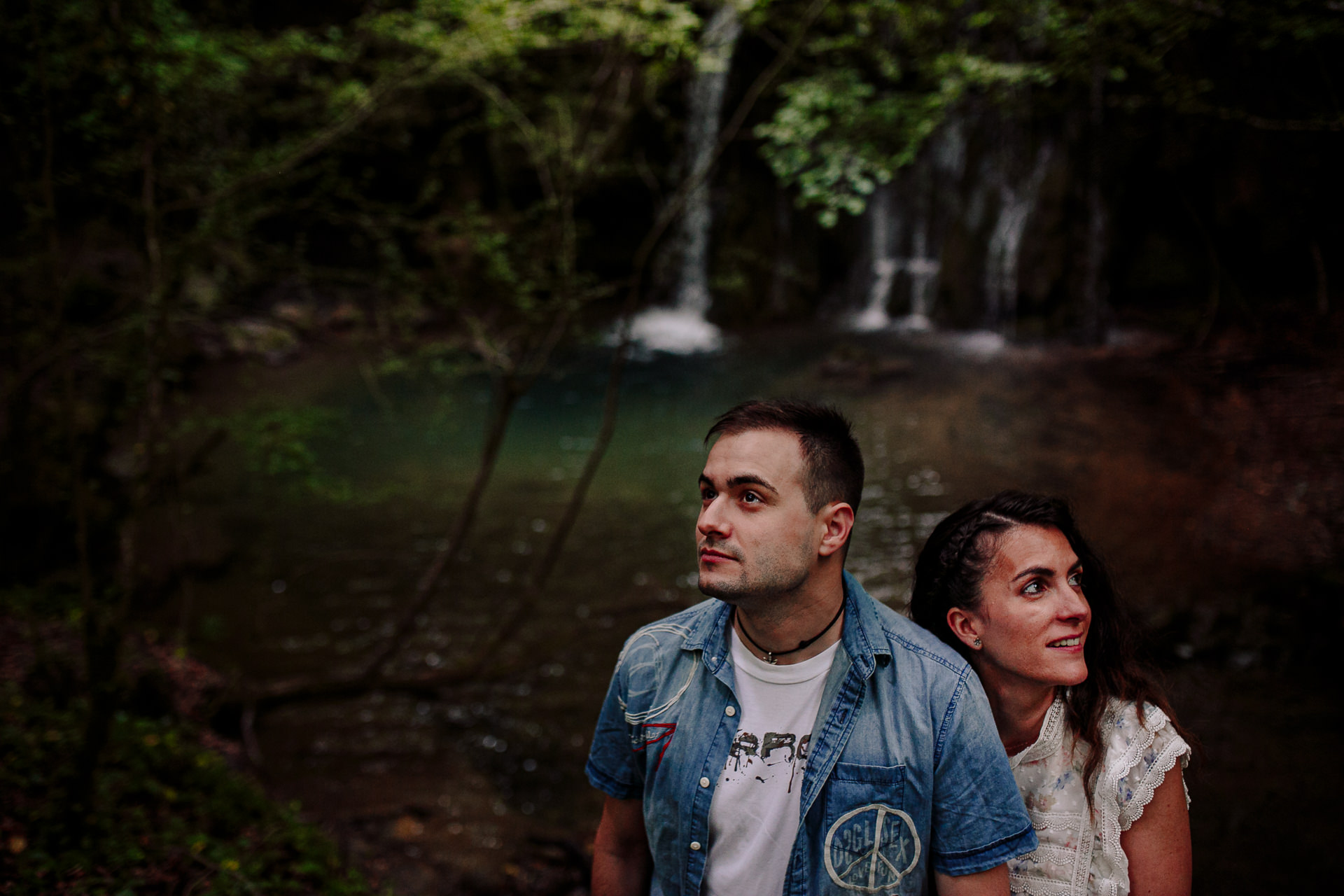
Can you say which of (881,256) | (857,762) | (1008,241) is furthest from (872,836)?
(881,256)

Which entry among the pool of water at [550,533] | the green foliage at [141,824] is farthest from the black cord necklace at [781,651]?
the green foliage at [141,824]

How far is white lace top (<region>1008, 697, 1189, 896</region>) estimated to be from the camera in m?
1.63

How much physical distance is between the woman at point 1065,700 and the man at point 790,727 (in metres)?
0.23

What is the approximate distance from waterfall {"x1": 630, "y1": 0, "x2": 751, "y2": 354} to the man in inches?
486

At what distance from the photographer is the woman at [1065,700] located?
163 cm

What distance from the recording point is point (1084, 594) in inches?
76.2

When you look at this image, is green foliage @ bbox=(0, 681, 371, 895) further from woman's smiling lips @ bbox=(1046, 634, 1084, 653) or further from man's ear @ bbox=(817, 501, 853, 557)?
woman's smiling lips @ bbox=(1046, 634, 1084, 653)

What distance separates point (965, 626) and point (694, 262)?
15496mm

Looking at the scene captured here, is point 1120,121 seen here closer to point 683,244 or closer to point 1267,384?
point 1267,384

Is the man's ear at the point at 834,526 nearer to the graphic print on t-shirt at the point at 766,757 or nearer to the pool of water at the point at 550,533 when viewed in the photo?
the graphic print on t-shirt at the point at 766,757

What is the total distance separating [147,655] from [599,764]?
531 cm

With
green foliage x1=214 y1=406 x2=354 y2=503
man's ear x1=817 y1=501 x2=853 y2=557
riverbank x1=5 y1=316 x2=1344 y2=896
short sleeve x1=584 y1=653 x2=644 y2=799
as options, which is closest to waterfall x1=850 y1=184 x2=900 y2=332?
riverbank x1=5 y1=316 x2=1344 y2=896

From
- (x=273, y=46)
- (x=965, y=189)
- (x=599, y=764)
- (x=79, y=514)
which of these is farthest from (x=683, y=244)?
(x=599, y=764)

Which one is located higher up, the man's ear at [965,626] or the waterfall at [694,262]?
the waterfall at [694,262]
